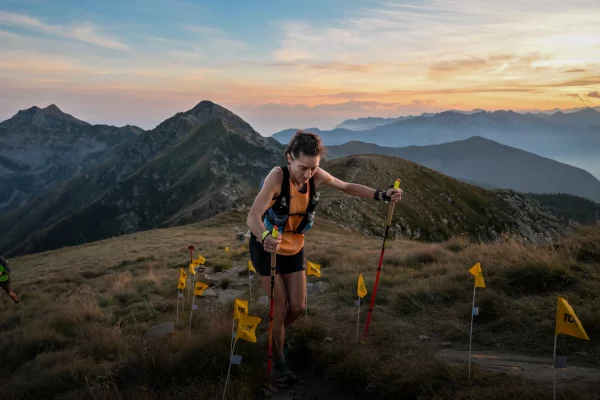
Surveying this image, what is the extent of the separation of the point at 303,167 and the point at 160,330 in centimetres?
411

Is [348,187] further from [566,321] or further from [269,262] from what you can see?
[566,321]

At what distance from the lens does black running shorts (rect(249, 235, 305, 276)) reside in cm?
534

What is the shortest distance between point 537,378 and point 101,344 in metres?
5.65

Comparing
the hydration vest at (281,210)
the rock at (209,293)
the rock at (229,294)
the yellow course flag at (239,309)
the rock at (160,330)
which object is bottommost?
the rock at (209,293)

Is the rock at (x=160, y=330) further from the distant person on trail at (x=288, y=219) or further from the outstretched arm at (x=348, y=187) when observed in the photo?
the outstretched arm at (x=348, y=187)

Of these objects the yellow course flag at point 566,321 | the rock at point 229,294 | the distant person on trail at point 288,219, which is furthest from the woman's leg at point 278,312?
the rock at point 229,294

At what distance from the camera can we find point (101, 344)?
632 centimetres

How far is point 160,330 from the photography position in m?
7.21

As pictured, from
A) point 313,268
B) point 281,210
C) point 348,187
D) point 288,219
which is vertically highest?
point 348,187

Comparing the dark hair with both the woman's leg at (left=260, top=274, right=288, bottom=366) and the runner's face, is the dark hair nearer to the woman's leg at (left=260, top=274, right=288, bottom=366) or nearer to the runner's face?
the runner's face

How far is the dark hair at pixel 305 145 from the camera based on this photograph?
16.4 ft

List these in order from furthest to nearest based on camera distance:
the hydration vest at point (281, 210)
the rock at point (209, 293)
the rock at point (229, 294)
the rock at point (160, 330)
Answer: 1. the rock at point (209, 293)
2. the rock at point (229, 294)
3. the rock at point (160, 330)
4. the hydration vest at point (281, 210)

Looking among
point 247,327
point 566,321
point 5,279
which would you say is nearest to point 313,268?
point 247,327

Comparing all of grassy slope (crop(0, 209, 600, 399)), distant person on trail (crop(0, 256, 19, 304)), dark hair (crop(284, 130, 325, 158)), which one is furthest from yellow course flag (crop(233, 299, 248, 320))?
distant person on trail (crop(0, 256, 19, 304))
